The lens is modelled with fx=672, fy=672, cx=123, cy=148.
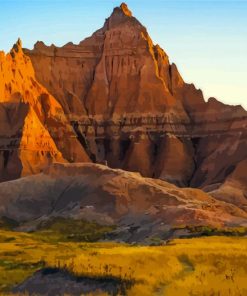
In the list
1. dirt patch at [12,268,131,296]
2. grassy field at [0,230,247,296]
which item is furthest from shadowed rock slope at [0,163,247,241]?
dirt patch at [12,268,131,296]

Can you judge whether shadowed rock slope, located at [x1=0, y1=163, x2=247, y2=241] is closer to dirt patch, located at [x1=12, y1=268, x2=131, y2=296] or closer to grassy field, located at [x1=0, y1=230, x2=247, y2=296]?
grassy field, located at [x1=0, y1=230, x2=247, y2=296]

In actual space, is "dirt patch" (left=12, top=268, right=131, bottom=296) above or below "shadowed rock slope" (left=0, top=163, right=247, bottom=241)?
above

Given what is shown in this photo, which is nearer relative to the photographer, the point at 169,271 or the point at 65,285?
the point at 65,285

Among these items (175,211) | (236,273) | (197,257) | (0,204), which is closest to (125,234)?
(175,211)

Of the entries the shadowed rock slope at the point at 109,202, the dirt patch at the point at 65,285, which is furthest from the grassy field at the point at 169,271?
the shadowed rock slope at the point at 109,202

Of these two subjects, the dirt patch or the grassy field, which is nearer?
the grassy field

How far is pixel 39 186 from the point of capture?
175 m

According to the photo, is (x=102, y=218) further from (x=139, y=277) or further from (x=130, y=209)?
(x=139, y=277)

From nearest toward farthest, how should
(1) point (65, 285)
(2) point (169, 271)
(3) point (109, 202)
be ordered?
(1) point (65, 285), (2) point (169, 271), (3) point (109, 202)

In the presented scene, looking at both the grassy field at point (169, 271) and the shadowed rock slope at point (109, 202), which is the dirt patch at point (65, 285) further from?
the shadowed rock slope at point (109, 202)

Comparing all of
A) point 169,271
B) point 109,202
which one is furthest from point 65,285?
point 109,202

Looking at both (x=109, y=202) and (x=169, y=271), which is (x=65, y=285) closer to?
(x=169, y=271)

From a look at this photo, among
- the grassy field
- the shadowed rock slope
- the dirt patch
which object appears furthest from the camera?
the shadowed rock slope

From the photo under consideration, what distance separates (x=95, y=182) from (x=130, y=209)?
1745 centimetres
